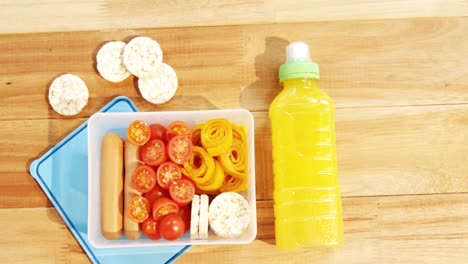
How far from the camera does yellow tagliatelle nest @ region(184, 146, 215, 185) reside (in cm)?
88

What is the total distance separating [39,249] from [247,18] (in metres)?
0.61

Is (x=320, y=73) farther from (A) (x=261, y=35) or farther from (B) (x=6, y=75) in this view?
(B) (x=6, y=75)

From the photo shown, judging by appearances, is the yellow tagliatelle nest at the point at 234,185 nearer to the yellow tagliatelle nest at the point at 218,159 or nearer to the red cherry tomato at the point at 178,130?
the yellow tagliatelle nest at the point at 218,159

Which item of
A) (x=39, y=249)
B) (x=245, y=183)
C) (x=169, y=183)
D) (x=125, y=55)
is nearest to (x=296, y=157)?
(x=245, y=183)

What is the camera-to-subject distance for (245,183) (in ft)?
2.97

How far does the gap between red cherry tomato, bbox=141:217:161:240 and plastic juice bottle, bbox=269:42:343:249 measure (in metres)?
0.23

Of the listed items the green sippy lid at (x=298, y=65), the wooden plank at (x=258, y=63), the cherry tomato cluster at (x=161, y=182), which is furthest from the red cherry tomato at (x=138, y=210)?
the green sippy lid at (x=298, y=65)

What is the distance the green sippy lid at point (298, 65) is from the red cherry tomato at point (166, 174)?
0.86 feet

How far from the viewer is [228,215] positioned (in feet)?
2.85

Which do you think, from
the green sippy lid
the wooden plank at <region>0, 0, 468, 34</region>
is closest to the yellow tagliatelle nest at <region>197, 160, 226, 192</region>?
the green sippy lid

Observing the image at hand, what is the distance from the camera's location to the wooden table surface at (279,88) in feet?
3.14

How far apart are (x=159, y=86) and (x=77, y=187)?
0.25 m

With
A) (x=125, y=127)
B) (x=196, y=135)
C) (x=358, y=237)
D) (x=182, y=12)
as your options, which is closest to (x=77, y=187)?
(x=125, y=127)

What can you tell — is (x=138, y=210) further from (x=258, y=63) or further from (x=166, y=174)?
(x=258, y=63)
